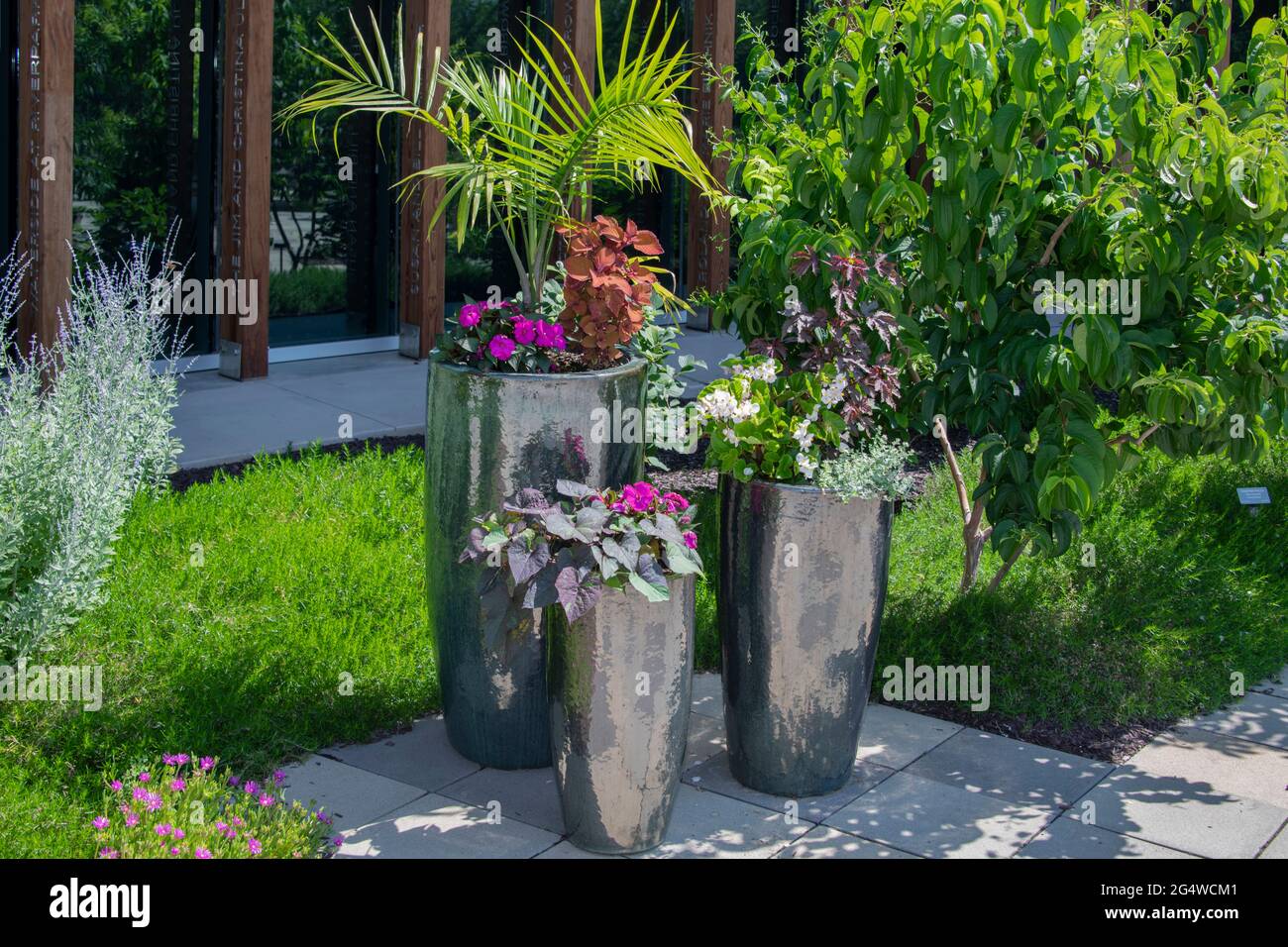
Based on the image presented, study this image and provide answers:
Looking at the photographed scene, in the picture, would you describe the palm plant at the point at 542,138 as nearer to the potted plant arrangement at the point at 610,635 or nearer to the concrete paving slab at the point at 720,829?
the potted plant arrangement at the point at 610,635

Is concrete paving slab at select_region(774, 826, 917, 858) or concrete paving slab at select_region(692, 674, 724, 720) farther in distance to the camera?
concrete paving slab at select_region(692, 674, 724, 720)

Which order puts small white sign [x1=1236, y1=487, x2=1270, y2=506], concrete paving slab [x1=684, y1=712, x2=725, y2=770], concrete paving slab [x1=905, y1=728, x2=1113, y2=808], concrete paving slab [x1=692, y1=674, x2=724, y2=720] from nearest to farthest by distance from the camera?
concrete paving slab [x1=905, y1=728, x2=1113, y2=808]
concrete paving slab [x1=684, y1=712, x2=725, y2=770]
concrete paving slab [x1=692, y1=674, x2=724, y2=720]
small white sign [x1=1236, y1=487, x2=1270, y2=506]

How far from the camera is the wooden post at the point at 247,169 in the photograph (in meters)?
8.92

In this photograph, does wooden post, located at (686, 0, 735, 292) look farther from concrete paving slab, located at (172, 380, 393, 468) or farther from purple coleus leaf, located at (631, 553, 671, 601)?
purple coleus leaf, located at (631, 553, 671, 601)

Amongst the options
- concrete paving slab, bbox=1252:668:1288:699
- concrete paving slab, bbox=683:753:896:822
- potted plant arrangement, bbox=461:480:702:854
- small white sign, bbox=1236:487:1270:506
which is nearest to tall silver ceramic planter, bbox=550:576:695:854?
potted plant arrangement, bbox=461:480:702:854

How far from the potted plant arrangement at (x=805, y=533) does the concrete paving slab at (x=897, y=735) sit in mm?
302

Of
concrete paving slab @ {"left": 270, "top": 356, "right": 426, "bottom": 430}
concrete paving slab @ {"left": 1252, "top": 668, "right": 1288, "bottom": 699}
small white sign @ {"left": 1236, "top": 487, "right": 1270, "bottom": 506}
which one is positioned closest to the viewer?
concrete paving slab @ {"left": 1252, "top": 668, "right": 1288, "bottom": 699}

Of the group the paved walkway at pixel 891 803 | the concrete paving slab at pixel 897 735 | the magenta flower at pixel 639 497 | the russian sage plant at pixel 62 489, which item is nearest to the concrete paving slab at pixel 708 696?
the paved walkway at pixel 891 803

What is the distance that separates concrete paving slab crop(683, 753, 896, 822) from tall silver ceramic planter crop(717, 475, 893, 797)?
0.03 meters

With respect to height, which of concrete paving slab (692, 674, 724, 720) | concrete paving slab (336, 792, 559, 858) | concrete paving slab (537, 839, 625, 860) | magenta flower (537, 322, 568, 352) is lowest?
concrete paving slab (537, 839, 625, 860)

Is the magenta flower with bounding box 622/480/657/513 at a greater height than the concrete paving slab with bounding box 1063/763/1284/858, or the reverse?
the magenta flower with bounding box 622/480/657/513

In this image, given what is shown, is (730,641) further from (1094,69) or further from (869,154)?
(1094,69)

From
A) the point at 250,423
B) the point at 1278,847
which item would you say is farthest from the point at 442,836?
the point at 250,423

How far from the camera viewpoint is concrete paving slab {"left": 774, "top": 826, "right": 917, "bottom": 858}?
13.9 ft
